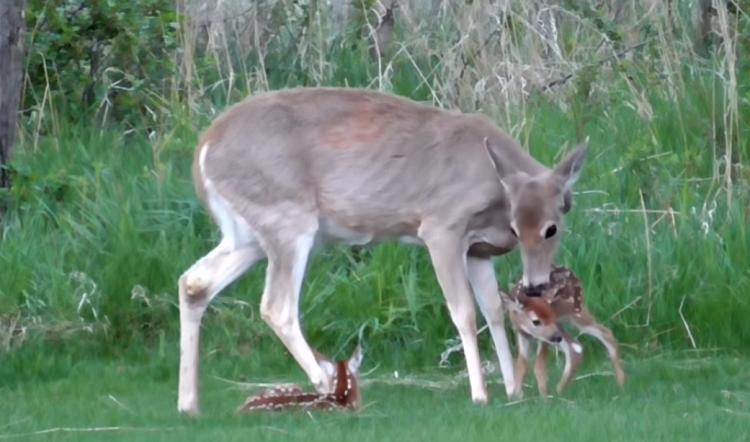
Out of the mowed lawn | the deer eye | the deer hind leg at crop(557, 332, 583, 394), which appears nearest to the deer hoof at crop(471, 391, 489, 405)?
the mowed lawn

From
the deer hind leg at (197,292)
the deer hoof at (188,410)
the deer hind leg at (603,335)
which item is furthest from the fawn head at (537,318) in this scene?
the deer hoof at (188,410)

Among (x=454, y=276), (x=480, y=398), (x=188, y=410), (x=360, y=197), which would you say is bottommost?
(x=188, y=410)

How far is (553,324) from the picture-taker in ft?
30.0

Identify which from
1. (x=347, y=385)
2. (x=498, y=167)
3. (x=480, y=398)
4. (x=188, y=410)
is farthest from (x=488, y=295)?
(x=188, y=410)

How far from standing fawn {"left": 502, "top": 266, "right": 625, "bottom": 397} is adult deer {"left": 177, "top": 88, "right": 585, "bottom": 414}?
9cm

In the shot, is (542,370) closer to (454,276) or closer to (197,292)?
(454,276)

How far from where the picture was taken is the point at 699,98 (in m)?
13.1

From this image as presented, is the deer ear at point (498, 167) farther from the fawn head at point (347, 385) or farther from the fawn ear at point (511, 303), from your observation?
the fawn head at point (347, 385)

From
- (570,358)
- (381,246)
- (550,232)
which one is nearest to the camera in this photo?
(570,358)

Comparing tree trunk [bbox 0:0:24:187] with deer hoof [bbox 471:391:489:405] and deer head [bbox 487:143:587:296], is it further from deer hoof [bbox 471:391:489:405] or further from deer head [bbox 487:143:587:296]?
deer hoof [bbox 471:391:489:405]

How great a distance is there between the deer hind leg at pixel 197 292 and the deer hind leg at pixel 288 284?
0.23m

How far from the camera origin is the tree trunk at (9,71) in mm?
10938

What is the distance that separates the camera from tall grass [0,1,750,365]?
10.8m

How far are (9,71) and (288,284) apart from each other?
109 inches
